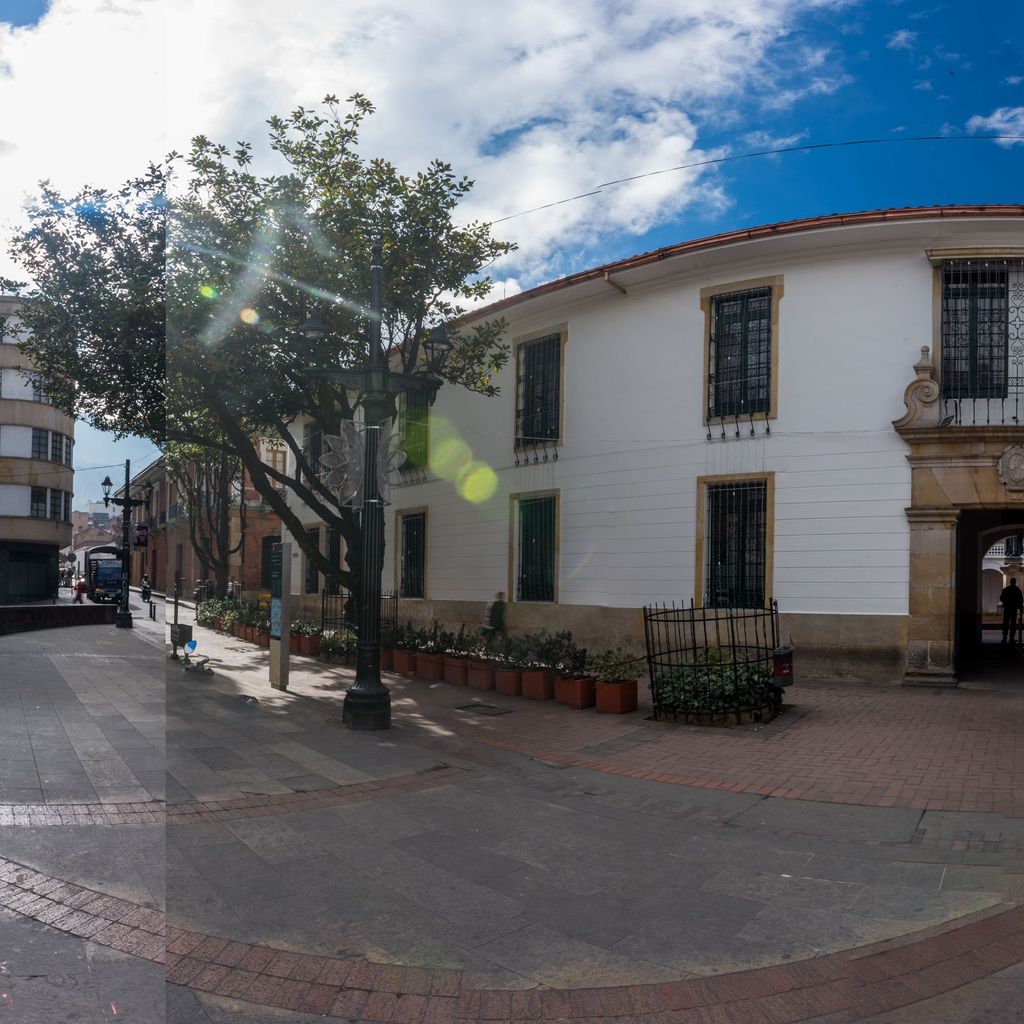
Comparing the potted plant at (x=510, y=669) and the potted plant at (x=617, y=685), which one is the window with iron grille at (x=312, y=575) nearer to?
the potted plant at (x=510, y=669)

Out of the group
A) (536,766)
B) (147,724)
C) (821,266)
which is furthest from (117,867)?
(821,266)

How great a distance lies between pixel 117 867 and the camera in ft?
15.9

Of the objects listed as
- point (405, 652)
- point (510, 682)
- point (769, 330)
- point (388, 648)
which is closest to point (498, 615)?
point (388, 648)

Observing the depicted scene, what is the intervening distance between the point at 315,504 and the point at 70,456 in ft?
102

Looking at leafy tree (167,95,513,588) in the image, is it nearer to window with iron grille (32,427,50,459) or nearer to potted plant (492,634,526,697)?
potted plant (492,634,526,697)

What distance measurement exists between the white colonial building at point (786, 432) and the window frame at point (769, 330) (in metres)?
0.03

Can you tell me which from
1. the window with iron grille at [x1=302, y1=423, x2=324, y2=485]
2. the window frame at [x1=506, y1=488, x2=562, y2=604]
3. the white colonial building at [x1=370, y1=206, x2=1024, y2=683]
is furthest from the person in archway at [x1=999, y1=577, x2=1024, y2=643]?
the window with iron grille at [x1=302, y1=423, x2=324, y2=485]

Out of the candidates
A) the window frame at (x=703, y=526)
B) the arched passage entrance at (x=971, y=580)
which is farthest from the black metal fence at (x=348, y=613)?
the arched passage entrance at (x=971, y=580)

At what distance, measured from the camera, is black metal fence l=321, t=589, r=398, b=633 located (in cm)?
1623

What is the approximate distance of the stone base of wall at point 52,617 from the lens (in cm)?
2133

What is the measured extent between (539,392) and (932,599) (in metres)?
8.39

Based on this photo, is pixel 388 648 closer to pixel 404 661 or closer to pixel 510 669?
pixel 404 661

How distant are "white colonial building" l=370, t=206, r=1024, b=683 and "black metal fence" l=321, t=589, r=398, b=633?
8.85ft

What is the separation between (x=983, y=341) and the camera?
1251cm
